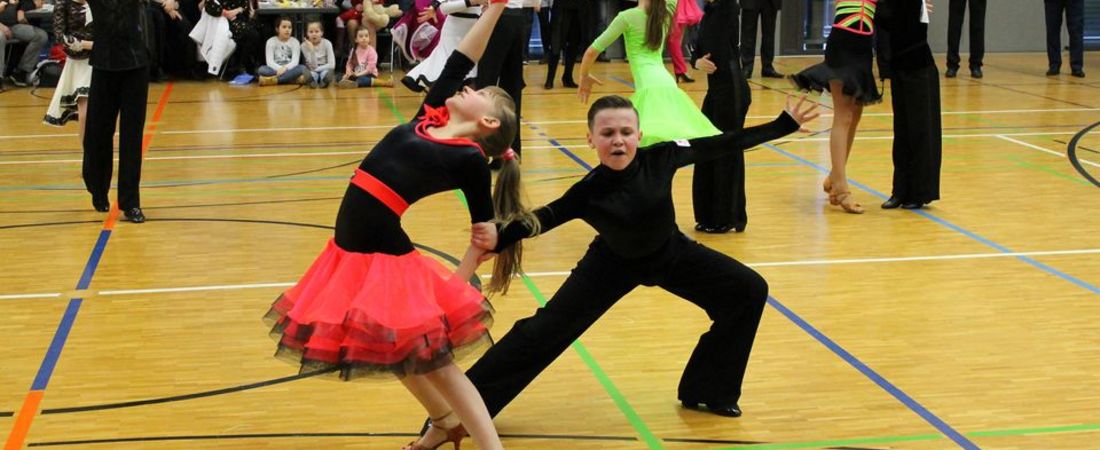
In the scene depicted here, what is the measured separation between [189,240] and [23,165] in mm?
3227

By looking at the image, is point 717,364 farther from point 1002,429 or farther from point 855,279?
point 855,279

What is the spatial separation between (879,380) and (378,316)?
7.07 ft

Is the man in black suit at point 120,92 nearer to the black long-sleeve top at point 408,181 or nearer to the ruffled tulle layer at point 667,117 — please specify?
the ruffled tulle layer at point 667,117

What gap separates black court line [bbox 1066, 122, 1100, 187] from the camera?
30.2 ft

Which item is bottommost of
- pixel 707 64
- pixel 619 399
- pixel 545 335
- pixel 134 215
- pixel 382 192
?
pixel 619 399

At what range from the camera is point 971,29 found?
632 inches

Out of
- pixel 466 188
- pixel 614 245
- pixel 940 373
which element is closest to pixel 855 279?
pixel 940 373

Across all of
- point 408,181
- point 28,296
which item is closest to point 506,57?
point 28,296

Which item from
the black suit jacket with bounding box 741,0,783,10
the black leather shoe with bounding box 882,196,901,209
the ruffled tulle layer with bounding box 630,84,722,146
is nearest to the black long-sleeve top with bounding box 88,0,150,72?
the ruffled tulle layer with bounding box 630,84,722,146

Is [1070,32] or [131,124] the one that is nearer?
[131,124]

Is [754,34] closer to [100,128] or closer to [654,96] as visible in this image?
[654,96]

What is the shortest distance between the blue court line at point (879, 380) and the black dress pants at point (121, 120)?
4.00 m

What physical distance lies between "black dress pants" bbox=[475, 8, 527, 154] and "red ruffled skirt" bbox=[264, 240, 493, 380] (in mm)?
4501

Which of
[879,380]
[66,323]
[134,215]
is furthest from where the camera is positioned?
[134,215]
